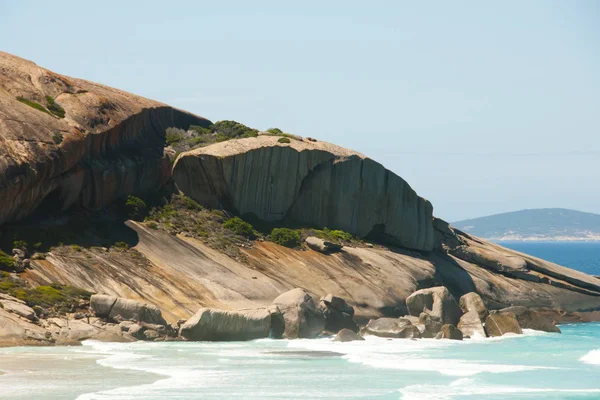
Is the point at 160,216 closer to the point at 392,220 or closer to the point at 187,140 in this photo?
the point at 187,140

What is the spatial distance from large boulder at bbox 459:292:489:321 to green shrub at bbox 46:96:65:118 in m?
31.0

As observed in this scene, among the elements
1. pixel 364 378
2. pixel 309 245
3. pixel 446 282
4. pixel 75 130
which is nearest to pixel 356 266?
pixel 309 245

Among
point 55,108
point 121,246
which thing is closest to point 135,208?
point 121,246

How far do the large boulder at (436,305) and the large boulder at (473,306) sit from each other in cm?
132

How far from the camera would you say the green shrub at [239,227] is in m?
79.3

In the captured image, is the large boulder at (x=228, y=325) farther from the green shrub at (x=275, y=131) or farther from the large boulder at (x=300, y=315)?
the green shrub at (x=275, y=131)

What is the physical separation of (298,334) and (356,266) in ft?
56.2

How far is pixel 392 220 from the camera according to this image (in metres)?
88.9

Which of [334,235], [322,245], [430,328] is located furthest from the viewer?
[334,235]

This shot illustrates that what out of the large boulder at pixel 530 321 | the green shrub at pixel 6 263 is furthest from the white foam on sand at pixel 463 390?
the large boulder at pixel 530 321

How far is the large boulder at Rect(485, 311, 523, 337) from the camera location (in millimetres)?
69188

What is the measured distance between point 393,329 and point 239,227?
58.8 ft

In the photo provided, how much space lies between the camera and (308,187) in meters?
86.1

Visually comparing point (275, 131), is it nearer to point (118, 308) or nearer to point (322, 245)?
point (322, 245)
